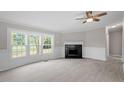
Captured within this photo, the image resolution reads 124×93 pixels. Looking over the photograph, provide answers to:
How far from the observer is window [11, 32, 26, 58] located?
477cm

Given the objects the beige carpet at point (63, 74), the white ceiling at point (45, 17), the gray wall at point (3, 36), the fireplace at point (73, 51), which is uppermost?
the white ceiling at point (45, 17)

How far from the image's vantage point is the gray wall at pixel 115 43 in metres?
8.82

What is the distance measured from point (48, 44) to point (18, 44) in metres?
2.31

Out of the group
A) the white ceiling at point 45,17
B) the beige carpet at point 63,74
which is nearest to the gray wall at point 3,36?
the white ceiling at point 45,17

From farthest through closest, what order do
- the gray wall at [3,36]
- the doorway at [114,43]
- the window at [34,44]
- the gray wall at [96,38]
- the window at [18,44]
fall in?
the doorway at [114,43]
the gray wall at [96,38]
the window at [34,44]
the window at [18,44]
the gray wall at [3,36]

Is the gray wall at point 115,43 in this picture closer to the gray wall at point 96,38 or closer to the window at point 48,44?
the gray wall at point 96,38

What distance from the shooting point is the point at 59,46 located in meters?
7.83

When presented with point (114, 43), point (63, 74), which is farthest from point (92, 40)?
point (63, 74)

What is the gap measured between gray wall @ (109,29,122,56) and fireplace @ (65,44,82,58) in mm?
3737

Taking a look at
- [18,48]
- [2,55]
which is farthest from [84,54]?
[2,55]

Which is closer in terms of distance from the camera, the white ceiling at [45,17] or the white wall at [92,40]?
the white ceiling at [45,17]

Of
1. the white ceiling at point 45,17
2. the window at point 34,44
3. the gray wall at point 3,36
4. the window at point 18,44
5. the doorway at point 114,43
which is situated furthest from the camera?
the doorway at point 114,43
